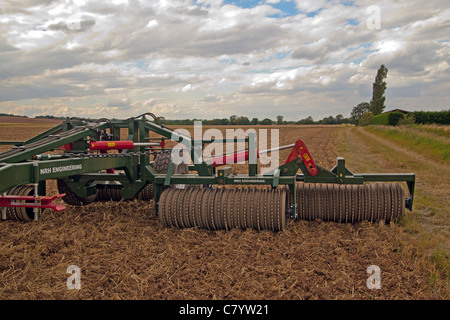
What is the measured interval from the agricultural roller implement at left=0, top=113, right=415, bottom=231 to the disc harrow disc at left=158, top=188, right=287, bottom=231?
2cm

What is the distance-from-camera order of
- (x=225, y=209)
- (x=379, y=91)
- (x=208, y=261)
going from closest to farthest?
1. (x=208, y=261)
2. (x=225, y=209)
3. (x=379, y=91)

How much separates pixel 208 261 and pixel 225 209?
4.33 feet

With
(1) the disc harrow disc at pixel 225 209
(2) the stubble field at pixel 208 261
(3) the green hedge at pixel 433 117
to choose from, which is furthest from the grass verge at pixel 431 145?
(3) the green hedge at pixel 433 117

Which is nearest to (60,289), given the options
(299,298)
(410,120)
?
(299,298)

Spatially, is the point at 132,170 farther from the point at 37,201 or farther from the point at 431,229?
the point at 431,229

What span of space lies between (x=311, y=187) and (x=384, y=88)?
74.1m

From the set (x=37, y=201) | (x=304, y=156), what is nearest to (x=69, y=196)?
(x=37, y=201)

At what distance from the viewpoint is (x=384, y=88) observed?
73.4 m

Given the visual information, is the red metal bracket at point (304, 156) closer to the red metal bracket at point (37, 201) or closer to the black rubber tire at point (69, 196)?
the red metal bracket at point (37, 201)

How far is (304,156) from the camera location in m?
6.54

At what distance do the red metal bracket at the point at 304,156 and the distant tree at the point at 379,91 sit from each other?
238ft

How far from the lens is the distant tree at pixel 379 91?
72312mm

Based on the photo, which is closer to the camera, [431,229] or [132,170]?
[431,229]

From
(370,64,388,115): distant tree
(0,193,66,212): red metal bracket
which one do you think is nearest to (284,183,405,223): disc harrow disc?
(0,193,66,212): red metal bracket
